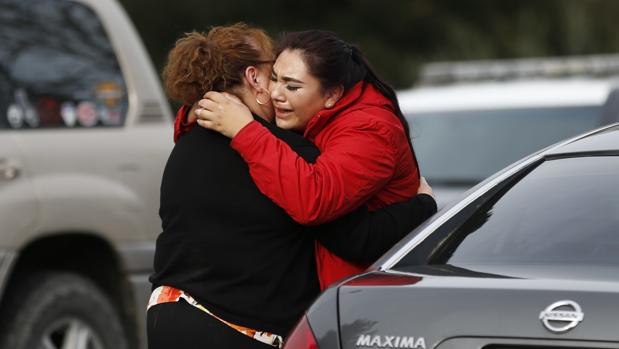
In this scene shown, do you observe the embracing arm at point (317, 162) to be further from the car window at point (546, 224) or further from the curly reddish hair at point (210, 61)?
the car window at point (546, 224)

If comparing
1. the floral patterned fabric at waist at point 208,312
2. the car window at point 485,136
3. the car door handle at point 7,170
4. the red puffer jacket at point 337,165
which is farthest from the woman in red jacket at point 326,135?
the car window at point 485,136

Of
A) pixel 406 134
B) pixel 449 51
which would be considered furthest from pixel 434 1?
pixel 406 134

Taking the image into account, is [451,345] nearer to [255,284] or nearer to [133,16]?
[255,284]

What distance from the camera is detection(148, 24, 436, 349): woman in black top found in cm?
376

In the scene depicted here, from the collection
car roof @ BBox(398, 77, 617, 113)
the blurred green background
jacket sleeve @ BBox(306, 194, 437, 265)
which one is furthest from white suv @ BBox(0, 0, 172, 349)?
the blurred green background

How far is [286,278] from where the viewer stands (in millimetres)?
3799

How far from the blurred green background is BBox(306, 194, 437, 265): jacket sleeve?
68.8 feet

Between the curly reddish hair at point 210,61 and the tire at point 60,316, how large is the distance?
2.54 metres

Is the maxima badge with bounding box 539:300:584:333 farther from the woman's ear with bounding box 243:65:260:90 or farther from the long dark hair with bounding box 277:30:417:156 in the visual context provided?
the woman's ear with bounding box 243:65:260:90

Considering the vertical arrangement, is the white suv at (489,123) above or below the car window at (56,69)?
above

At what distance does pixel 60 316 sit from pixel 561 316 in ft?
12.0

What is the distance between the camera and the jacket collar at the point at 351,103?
387 centimetres

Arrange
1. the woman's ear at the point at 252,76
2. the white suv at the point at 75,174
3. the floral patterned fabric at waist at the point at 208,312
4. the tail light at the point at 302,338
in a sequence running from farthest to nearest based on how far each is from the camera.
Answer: the white suv at the point at 75,174 → the woman's ear at the point at 252,76 → the floral patterned fabric at waist at the point at 208,312 → the tail light at the point at 302,338

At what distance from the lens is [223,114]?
3.78 m
